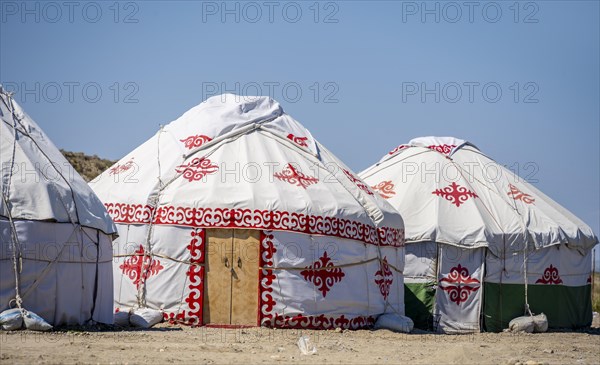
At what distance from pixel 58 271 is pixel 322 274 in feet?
10.6

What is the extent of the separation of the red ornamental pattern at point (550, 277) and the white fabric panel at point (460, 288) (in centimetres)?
112

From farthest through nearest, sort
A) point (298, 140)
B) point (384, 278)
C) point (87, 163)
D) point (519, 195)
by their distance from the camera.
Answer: point (87, 163) < point (519, 195) < point (298, 140) < point (384, 278)

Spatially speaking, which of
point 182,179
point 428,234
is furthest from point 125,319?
point 428,234

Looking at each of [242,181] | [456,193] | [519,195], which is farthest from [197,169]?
[519,195]

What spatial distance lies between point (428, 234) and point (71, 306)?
5.51 meters

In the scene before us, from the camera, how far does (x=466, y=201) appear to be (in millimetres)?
14336

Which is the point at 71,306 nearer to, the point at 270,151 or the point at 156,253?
the point at 156,253

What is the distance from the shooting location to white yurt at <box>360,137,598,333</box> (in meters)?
13.6

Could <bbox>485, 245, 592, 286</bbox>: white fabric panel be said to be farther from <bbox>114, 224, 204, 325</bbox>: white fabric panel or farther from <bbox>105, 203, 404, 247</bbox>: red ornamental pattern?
<bbox>114, 224, 204, 325</bbox>: white fabric panel

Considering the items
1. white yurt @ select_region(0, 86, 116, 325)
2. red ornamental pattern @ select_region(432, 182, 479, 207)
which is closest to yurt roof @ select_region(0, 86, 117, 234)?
white yurt @ select_region(0, 86, 116, 325)

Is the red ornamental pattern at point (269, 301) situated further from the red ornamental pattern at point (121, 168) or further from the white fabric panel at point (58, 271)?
the red ornamental pattern at point (121, 168)

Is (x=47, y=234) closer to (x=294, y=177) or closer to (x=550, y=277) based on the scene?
(x=294, y=177)

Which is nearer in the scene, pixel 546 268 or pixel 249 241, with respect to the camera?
pixel 249 241

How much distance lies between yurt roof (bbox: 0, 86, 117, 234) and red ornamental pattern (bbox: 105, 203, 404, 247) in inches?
46.9
